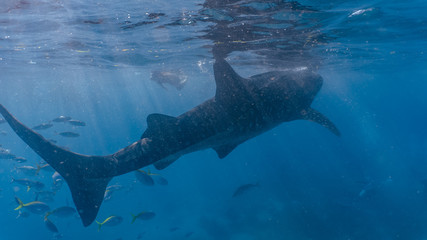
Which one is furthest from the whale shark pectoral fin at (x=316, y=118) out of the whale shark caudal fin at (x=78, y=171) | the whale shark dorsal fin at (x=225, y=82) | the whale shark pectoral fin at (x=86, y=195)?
the whale shark pectoral fin at (x=86, y=195)

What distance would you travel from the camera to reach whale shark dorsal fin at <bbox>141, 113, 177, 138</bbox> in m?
4.41

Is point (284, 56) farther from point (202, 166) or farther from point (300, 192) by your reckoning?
point (202, 166)

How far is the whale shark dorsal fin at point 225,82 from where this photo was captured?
5.21 meters

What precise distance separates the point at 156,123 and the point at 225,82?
175cm

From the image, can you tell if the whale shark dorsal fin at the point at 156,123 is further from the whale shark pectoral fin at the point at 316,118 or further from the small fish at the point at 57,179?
the small fish at the point at 57,179

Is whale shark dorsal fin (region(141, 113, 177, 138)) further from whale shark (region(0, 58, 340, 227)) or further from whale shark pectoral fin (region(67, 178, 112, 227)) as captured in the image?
whale shark pectoral fin (region(67, 178, 112, 227))

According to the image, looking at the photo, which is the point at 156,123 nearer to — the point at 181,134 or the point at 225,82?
the point at 181,134

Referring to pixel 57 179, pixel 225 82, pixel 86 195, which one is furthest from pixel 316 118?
pixel 57 179

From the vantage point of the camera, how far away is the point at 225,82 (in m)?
5.25

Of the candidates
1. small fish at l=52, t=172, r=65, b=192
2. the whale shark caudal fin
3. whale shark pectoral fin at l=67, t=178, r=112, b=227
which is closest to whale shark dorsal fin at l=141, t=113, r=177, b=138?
the whale shark caudal fin

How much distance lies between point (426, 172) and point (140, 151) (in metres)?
33.3

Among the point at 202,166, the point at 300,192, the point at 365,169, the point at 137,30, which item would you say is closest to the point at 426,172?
the point at 365,169

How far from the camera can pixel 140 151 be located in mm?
4172

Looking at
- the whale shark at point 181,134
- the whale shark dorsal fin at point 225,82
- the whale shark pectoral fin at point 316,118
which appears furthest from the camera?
the whale shark pectoral fin at point 316,118
